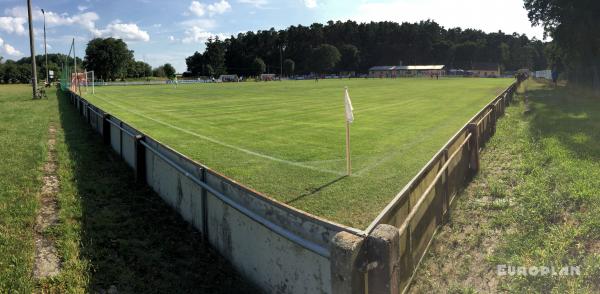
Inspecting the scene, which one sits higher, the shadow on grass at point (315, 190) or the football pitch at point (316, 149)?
the football pitch at point (316, 149)

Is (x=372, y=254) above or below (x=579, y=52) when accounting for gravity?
below

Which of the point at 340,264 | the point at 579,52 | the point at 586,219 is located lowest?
the point at 586,219

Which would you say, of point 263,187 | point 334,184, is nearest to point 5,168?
point 263,187

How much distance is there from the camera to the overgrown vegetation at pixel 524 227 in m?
4.80

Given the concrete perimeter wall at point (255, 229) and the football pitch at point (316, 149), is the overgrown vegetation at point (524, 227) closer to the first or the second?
the football pitch at point (316, 149)

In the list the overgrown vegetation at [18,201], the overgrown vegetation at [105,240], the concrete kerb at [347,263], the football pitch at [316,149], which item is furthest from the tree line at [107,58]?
the concrete kerb at [347,263]

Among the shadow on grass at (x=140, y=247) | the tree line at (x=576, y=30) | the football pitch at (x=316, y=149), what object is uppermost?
the tree line at (x=576, y=30)

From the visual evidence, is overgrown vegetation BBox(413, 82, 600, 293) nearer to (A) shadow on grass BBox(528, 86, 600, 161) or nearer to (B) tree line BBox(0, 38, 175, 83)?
(A) shadow on grass BBox(528, 86, 600, 161)

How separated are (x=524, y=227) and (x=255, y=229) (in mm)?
Result: 4005

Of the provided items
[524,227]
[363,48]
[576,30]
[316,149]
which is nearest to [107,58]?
[363,48]

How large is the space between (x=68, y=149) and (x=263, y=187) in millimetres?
7591

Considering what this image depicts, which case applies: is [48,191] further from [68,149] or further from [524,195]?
[524,195]

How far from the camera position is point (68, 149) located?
13000mm

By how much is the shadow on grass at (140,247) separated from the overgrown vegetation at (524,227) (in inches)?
94.2
